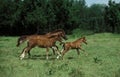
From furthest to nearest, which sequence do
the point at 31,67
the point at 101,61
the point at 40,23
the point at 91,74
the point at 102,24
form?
the point at 102,24
the point at 40,23
the point at 101,61
the point at 31,67
the point at 91,74

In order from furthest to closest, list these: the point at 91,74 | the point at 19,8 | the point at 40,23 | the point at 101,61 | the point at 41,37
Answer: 1. the point at 19,8
2. the point at 40,23
3. the point at 41,37
4. the point at 101,61
5. the point at 91,74

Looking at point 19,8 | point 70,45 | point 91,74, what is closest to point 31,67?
point 91,74

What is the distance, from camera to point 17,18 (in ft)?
213

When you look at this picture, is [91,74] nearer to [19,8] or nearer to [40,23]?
[40,23]

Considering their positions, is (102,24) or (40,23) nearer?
(40,23)

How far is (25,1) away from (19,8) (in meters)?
2.07

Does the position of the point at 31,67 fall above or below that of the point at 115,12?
above

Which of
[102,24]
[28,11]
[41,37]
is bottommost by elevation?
[102,24]

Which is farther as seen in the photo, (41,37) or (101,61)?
(41,37)

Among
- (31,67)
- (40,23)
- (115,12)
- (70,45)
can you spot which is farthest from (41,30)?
(31,67)

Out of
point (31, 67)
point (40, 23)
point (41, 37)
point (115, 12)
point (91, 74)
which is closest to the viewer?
point (91, 74)

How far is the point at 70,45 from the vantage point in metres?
20.6

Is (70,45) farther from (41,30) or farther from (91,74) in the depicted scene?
(41,30)

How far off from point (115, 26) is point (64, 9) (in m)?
10.2
